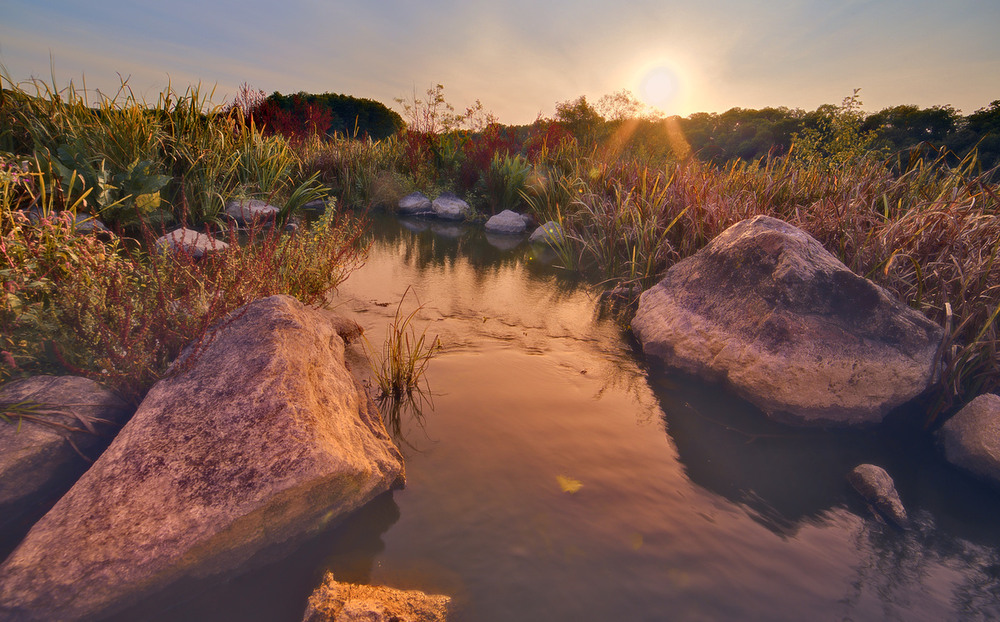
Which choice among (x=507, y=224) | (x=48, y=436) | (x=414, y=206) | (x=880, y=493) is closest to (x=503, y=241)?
(x=507, y=224)

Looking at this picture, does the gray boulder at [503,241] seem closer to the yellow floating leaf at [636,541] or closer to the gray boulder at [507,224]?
the gray boulder at [507,224]

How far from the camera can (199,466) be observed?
172 centimetres

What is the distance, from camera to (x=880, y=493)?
7.84 feet

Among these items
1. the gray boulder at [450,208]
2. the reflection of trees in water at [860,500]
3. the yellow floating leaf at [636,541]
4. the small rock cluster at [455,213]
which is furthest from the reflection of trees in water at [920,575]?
the gray boulder at [450,208]

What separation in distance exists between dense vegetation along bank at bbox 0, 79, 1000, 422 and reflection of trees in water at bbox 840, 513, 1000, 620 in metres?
1.45

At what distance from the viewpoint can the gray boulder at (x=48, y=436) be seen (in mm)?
1812

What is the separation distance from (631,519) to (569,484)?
334mm

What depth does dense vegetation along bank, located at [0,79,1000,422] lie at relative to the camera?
2.30 m

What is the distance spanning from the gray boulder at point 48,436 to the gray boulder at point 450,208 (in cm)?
1054

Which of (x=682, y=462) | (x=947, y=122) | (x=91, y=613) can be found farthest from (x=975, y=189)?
(x=947, y=122)

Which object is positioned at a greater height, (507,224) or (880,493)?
(507,224)

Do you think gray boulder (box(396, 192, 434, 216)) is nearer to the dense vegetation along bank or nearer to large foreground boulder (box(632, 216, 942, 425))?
the dense vegetation along bank

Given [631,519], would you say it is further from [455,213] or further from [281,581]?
[455,213]

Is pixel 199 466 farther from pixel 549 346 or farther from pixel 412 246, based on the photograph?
pixel 412 246
